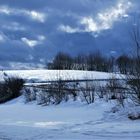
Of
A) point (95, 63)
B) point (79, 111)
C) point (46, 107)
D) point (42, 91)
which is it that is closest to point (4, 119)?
point (79, 111)

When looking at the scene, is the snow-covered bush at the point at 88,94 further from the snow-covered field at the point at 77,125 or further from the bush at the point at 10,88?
the bush at the point at 10,88

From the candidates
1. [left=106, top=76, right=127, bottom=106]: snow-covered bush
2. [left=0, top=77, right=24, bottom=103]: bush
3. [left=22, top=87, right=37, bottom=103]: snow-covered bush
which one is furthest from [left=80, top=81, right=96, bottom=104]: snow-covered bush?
[left=0, top=77, right=24, bottom=103]: bush

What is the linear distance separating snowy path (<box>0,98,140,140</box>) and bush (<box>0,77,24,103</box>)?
596 inches

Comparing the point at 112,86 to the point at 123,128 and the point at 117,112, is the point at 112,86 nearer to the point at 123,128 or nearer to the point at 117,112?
the point at 117,112

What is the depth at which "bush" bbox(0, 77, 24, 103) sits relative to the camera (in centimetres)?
3859

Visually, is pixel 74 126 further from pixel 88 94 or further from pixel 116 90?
pixel 88 94

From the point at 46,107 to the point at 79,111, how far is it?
473 cm

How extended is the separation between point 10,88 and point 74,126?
23.3 meters

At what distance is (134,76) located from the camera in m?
20.7

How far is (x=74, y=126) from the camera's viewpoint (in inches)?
672

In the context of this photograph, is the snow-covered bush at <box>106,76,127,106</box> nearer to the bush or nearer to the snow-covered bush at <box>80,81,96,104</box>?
the snow-covered bush at <box>80,81,96,104</box>

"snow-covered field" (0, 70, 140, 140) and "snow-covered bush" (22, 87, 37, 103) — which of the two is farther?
"snow-covered bush" (22, 87, 37, 103)

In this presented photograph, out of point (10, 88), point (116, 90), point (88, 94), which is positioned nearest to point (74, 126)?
point (116, 90)

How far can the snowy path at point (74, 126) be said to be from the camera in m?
14.4
